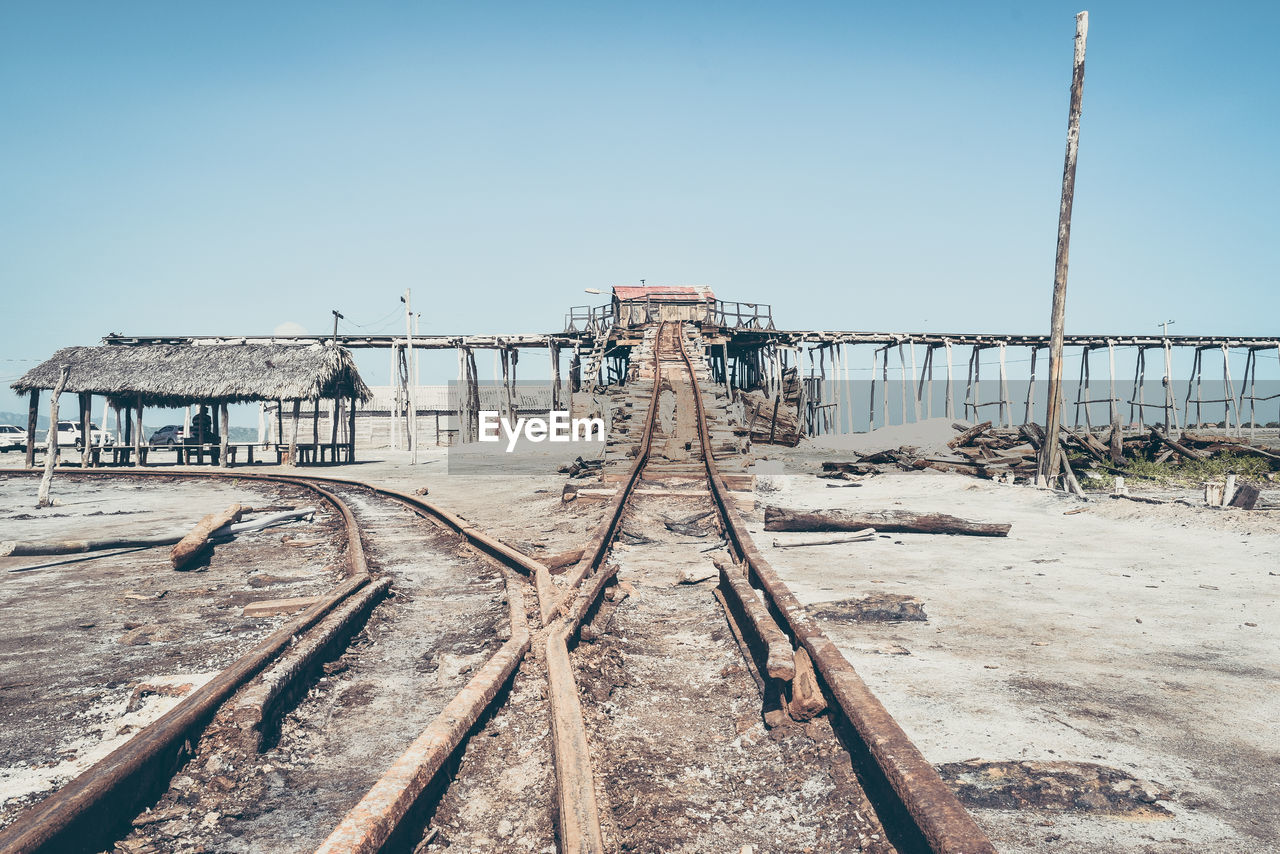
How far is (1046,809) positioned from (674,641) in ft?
8.18

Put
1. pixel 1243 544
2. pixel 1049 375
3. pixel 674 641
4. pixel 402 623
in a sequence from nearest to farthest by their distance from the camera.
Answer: pixel 674 641, pixel 402 623, pixel 1243 544, pixel 1049 375

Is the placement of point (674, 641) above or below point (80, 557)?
above

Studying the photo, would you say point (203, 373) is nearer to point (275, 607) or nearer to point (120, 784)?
point (275, 607)

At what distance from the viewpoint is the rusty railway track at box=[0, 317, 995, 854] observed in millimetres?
2127

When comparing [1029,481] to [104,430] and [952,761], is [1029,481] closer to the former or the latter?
[952,761]

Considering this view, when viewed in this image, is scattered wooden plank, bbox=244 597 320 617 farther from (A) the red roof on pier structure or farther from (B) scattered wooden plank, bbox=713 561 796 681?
(A) the red roof on pier structure

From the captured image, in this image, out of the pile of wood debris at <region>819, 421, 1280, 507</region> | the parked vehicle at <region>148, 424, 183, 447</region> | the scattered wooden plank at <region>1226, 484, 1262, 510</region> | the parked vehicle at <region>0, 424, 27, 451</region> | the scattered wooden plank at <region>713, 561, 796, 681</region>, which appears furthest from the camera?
the parked vehicle at <region>148, 424, 183, 447</region>

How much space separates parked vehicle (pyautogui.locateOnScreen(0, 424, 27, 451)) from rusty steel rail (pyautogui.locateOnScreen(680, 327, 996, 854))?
3969 centimetres

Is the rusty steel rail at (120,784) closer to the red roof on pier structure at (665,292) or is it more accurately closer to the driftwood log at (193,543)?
the driftwood log at (193,543)

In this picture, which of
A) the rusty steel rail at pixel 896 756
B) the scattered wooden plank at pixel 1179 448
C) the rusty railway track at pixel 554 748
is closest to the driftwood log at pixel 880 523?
the rusty railway track at pixel 554 748

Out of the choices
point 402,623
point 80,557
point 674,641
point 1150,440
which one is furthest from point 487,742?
point 1150,440

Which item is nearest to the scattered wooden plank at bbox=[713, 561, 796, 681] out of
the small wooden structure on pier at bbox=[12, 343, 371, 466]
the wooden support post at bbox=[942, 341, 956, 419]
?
the small wooden structure on pier at bbox=[12, 343, 371, 466]

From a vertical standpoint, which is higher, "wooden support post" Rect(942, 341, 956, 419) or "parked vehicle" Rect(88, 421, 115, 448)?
"wooden support post" Rect(942, 341, 956, 419)

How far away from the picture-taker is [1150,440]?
15.4 meters
